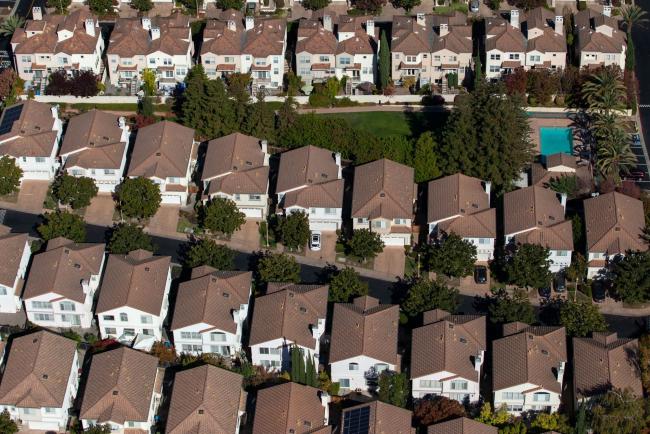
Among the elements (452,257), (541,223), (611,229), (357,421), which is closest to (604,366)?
(611,229)

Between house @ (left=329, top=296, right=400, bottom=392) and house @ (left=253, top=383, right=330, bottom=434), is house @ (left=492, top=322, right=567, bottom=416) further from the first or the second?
house @ (left=253, top=383, right=330, bottom=434)

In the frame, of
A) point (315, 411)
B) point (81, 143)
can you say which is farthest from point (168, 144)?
point (315, 411)

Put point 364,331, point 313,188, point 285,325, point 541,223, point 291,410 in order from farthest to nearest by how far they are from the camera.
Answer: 1. point 313,188
2. point 541,223
3. point 285,325
4. point 364,331
5. point 291,410

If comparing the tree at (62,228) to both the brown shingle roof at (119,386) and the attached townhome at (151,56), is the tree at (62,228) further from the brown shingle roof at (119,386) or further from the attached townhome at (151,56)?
the attached townhome at (151,56)

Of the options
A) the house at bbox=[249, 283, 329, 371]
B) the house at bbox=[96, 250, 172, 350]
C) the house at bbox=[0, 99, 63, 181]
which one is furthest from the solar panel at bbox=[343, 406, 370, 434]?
the house at bbox=[0, 99, 63, 181]

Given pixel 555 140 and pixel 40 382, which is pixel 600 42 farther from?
pixel 40 382

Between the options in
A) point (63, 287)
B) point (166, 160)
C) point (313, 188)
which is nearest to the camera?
point (63, 287)

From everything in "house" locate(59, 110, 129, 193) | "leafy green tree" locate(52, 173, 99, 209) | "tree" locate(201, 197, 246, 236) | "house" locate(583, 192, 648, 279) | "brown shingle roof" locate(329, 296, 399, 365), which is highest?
"house" locate(59, 110, 129, 193)
